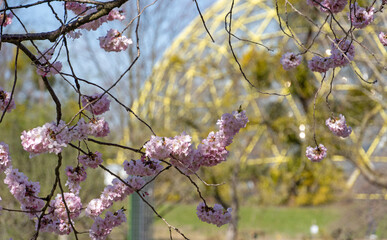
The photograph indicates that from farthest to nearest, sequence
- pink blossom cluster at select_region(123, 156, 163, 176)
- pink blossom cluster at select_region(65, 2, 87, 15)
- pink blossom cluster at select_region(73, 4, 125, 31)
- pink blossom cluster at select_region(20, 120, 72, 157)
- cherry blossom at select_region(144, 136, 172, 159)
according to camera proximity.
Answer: pink blossom cluster at select_region(65, 2, 87, 15) → pink blossom cluster at select_region(73, 4, 125, 31) → pink blossom cluster at select_region(123, 156, 163, 176) → cherry blossom at select_region(144, 136, 172, 159) → pink blossom cluster at select_region(20, 120, 72, 157)

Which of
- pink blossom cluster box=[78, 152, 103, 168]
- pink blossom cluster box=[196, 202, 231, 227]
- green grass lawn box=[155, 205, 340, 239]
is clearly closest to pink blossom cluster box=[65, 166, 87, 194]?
pink blossom cluster box=[78, 152, 103, 168]

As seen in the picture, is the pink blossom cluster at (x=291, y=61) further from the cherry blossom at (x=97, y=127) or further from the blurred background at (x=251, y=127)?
the blurred background at (x=251, y=127)

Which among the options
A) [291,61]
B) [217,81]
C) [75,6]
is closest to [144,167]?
[291,61]

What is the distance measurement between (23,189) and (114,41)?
82 cm

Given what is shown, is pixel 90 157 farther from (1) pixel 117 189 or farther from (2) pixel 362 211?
(2) pixel 362 211

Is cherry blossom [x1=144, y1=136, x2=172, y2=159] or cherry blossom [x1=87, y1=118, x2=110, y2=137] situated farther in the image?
cherry blossom [x1=87, y1=118, x2=110, y2=137]

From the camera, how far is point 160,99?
41.7 feet

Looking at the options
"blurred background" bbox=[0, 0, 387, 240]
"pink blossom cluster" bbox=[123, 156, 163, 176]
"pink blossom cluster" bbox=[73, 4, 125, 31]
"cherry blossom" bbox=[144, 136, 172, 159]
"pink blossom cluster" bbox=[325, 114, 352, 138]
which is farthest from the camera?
"blurred background" bbox=[0, 0, 387, 240]

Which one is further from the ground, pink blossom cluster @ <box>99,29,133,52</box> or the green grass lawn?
the green grass lawn

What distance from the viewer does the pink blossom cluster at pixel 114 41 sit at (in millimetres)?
2574

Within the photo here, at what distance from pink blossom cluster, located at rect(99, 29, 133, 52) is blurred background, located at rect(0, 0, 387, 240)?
3.19 meters

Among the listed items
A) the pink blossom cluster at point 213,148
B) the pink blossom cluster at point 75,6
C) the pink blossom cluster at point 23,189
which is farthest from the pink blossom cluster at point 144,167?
the pink blossom cluster at point 75,6

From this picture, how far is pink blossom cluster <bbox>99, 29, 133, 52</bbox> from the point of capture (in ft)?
8.45

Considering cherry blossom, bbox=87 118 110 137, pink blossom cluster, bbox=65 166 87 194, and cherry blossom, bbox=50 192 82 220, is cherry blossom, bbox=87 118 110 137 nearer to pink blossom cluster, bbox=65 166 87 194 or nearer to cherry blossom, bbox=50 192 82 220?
pink blossom cluster, bbox=65 166 87 194
